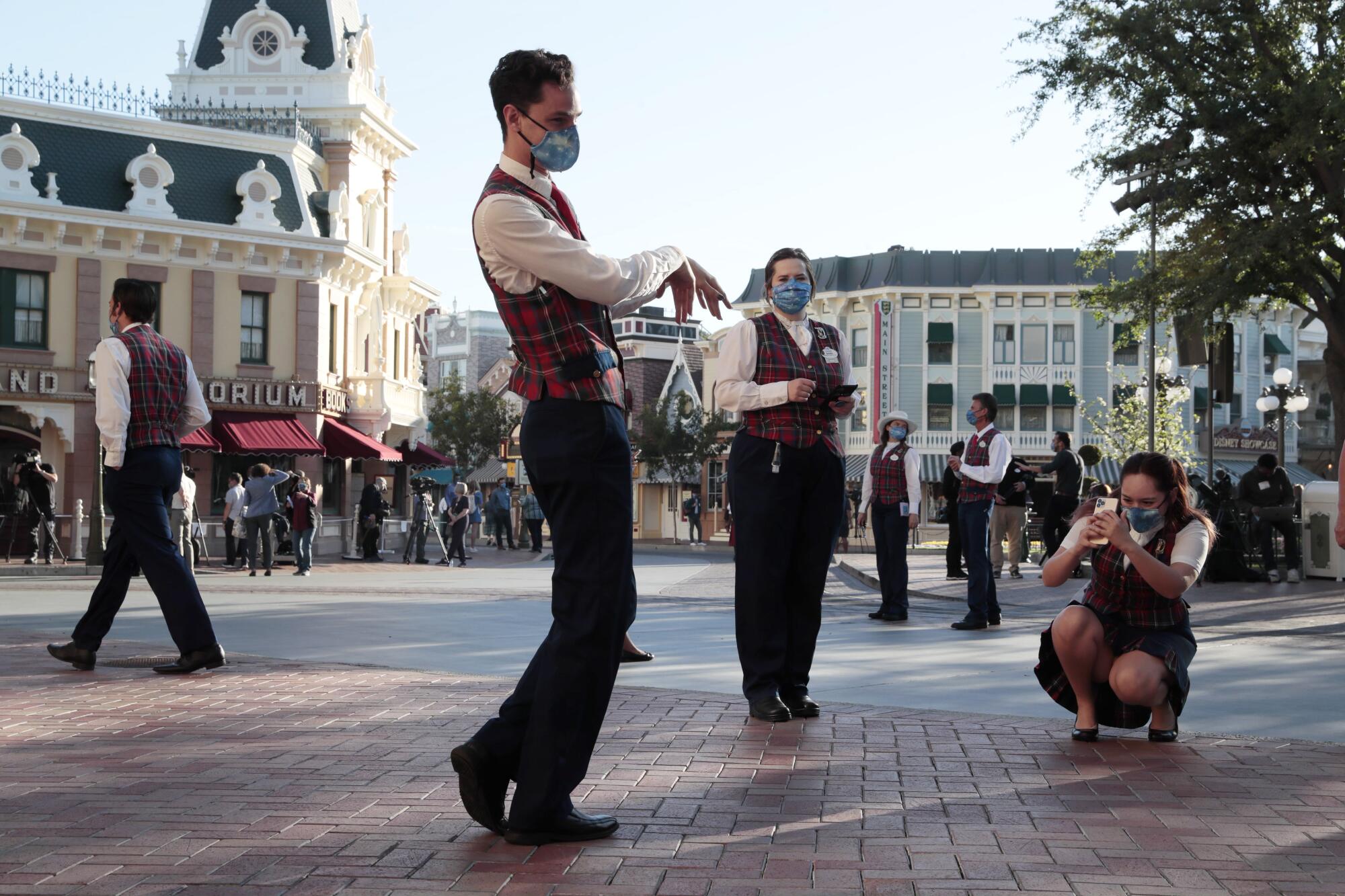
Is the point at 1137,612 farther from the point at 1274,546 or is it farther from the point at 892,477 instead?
the point at 1274,546

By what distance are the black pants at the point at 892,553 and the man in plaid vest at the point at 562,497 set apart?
26.9 ft

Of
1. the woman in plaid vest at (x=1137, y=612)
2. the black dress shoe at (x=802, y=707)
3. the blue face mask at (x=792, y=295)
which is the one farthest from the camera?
the blue face mask at (x=792, y=295)

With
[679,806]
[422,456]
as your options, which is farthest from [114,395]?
[422,456]

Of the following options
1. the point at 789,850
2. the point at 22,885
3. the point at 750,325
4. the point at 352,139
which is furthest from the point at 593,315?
the point at 352,139

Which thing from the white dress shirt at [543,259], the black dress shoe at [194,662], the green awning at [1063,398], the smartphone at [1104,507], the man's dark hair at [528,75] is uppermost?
the green awning at [1063,398]

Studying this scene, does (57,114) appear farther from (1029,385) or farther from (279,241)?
(1029,385)

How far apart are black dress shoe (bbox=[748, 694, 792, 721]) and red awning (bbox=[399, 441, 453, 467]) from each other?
38274 millimetres

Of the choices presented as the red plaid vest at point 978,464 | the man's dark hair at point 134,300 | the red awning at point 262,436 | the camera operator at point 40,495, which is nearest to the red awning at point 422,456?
the red awning at point 262,436

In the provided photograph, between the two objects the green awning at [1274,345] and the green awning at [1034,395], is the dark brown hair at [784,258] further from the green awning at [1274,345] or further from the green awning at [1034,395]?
the green awning at [1274,345]

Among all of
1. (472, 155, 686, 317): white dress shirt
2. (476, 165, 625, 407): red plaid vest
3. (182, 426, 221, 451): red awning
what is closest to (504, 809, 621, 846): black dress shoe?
(476, 165, 625, 407): red plaid vest

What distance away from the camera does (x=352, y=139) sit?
40094 millimetres

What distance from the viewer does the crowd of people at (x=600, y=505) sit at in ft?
12.8

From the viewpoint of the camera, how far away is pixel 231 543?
91.5ft

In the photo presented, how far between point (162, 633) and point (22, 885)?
7452mm
